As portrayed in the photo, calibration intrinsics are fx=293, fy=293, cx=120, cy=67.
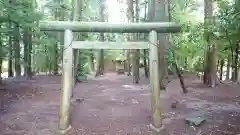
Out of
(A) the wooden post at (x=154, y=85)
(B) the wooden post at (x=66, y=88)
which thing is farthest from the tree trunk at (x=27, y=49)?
(A) the wooden post at (x=154, y=85)

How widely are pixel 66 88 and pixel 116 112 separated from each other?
2532 mm

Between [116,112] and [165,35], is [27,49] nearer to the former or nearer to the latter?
[165,35]

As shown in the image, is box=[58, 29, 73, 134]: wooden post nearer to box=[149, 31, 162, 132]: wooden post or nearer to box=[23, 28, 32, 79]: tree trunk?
box=[149, 31, 162, 132]: wooden post

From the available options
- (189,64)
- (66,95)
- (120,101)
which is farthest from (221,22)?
(189,64)

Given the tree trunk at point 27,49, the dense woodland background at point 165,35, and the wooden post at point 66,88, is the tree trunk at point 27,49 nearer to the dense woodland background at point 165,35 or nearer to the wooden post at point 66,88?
the dense woodland background at point 165,35

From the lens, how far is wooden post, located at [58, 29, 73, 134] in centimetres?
785

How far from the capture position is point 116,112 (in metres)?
9.82

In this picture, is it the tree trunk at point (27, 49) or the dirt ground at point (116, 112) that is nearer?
the dirt ground at point (116, 112)

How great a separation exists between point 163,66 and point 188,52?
19.4 ft

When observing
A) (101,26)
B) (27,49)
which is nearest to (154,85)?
(101,26)

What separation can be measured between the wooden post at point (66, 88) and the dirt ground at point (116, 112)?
1.25 ft

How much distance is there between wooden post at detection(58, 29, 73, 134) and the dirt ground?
38 centimetres

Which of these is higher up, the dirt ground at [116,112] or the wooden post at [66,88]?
the wooden post at [66,88]

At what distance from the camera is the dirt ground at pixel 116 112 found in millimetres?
8195
